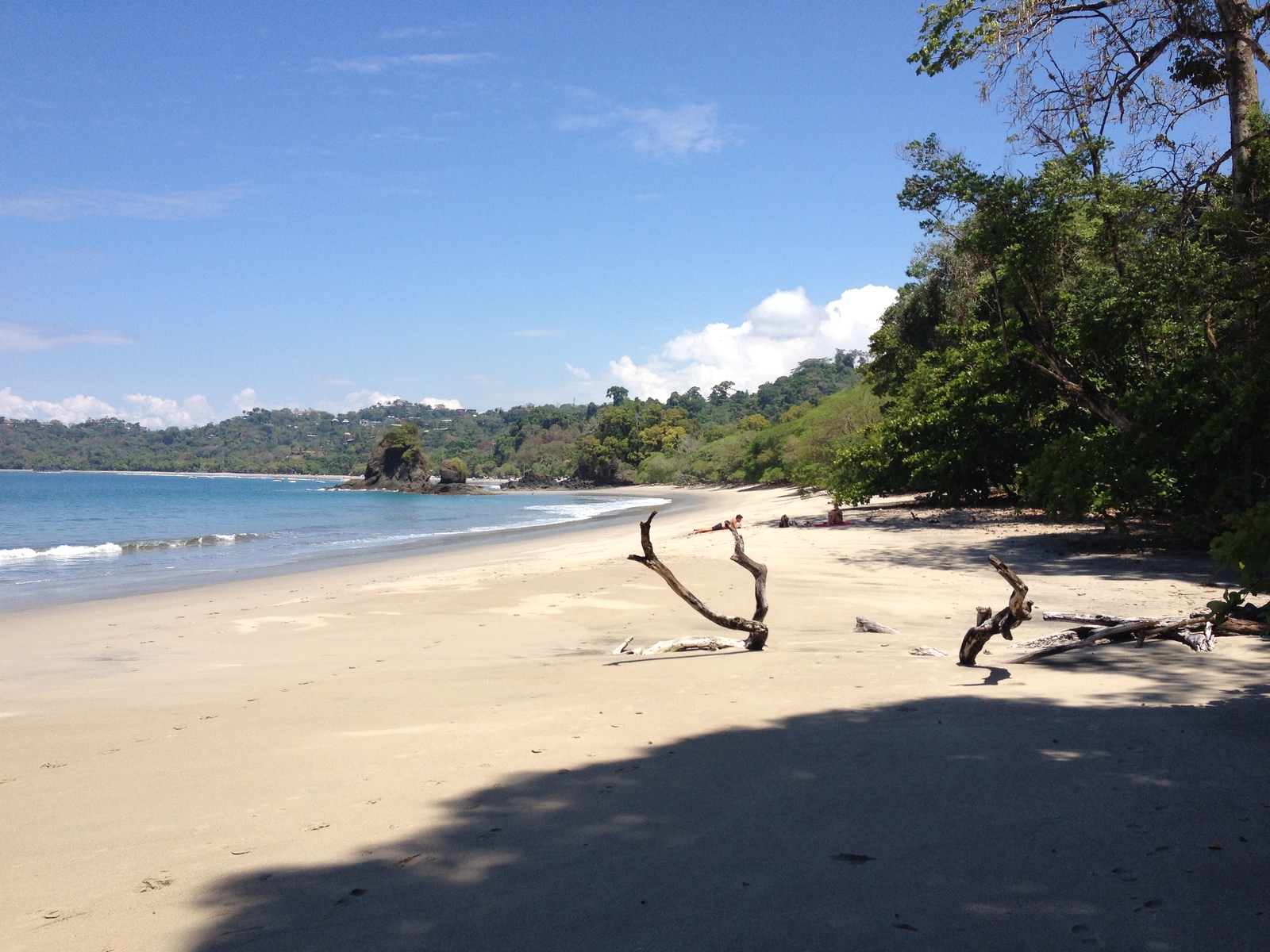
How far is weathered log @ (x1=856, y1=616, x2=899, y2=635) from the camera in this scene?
8.41 meters

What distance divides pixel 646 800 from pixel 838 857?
102 centimetres

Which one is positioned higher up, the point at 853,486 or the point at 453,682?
the point at 853,486

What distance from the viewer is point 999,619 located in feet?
20.9

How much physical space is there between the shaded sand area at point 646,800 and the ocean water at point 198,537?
11.4 metres

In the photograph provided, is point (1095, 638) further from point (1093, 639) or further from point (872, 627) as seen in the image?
point (872, 627)

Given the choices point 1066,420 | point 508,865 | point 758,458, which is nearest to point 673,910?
point 508,865

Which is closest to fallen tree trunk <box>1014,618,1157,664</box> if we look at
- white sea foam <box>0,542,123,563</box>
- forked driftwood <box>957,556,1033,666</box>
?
forked driftwood <box>957,556,1033,666</box>

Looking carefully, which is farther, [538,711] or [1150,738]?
[538,711]

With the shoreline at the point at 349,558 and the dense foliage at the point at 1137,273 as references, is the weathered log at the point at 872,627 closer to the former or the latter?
the dense foliage at the point at 1137,273

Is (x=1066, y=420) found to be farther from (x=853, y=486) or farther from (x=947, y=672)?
(x=947, y=672)

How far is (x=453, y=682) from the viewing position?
276 inches

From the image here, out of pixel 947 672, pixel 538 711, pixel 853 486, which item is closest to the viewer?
pixel 538 711

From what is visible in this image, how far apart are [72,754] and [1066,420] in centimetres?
1959

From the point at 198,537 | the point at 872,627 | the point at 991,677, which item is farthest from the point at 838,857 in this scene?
the point at 198,537
